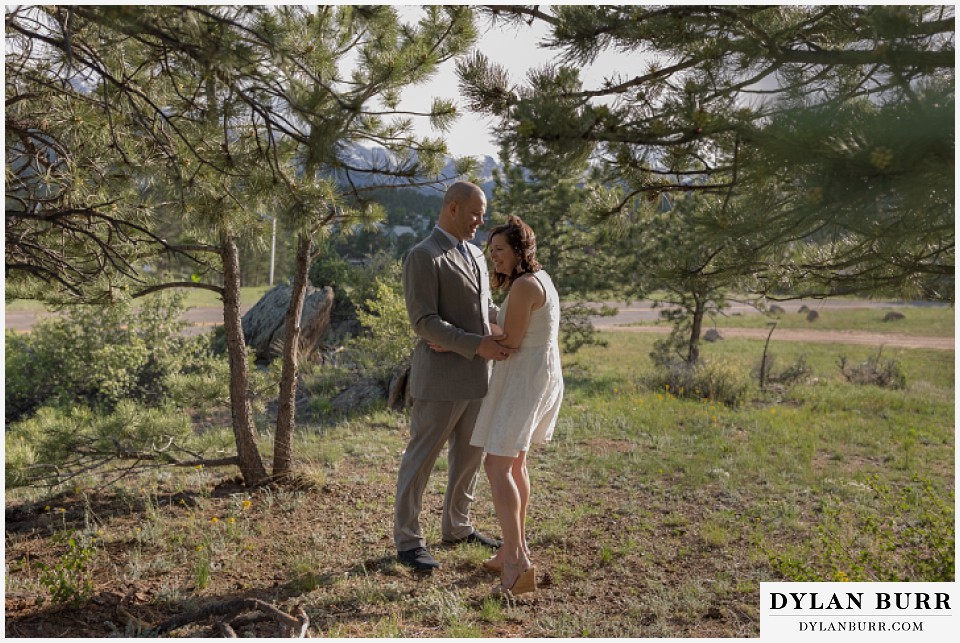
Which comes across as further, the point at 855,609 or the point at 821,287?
the point at 821,287

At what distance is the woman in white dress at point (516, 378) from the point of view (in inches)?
133

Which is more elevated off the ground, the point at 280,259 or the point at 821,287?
the point at 280,259

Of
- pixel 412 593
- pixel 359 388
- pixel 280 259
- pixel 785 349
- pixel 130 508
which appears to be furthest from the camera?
pixel 280 259

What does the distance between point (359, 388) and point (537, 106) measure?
20.5 feet

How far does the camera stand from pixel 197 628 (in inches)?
127

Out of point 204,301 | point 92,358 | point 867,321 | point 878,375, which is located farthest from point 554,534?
point 204,301

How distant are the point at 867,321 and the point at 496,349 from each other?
943 inches

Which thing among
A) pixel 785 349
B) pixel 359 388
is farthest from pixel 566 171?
pixel 785 349

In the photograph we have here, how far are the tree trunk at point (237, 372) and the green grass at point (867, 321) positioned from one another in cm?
1797

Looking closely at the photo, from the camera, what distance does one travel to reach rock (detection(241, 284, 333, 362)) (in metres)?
10.9

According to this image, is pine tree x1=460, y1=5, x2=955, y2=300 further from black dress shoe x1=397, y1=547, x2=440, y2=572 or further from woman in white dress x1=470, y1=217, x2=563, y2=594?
black dress shoe x1=397, y1=547, x2=440, y2=572

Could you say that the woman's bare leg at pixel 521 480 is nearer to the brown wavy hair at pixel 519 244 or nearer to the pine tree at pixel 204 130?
the brown wavy hair at pixel 519 244

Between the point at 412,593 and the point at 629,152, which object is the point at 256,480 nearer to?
the point at 412,593

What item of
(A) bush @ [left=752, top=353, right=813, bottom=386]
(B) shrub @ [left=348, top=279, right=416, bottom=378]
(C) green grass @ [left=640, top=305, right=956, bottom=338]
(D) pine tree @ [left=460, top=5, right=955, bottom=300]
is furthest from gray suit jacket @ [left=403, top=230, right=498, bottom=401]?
(C) green grass @ [left=640, top=305, right=956, bottom=338]
